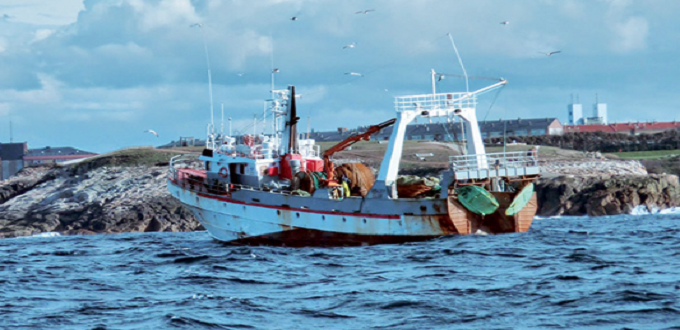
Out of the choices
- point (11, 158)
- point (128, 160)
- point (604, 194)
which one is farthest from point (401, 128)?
point (11, 158)

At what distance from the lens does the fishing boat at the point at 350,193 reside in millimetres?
29562

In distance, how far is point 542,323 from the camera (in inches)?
637

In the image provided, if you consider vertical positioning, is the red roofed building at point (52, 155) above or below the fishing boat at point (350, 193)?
above

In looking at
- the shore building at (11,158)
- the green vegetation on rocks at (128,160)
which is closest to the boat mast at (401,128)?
the green vegetation on rocks at (128,160)

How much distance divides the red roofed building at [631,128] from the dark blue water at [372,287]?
85584 millimetres

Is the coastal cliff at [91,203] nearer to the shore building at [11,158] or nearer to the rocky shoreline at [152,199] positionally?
the rocky shoreline at [152,199]

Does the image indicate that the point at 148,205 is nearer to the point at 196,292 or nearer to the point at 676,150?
the point at 196,292

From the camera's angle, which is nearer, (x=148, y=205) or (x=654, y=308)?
(x=654, y=308)

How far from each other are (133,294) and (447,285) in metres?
6.71

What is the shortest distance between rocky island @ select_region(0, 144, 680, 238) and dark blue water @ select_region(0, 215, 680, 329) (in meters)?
24.2

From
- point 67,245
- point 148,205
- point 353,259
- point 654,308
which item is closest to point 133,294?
point 353,259

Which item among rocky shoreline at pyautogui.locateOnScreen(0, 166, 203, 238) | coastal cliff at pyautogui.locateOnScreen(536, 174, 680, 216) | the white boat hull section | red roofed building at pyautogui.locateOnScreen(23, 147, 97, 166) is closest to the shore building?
red roofed building at pyautogui.locateOnScreen(23, 147, 97, 166)

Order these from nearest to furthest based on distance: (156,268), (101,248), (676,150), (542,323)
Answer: (542,323), (156,268), (101,248), (676,150)

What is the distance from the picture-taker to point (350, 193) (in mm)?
34188
